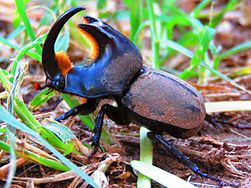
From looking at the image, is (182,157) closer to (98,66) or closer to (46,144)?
(98,66)

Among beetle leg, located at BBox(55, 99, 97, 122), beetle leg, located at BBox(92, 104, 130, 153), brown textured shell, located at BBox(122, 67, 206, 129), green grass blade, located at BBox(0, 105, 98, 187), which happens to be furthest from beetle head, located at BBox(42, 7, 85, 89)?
green grass blade, located at BBox(0, 105, 98, 187)

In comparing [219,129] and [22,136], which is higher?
[22,136]

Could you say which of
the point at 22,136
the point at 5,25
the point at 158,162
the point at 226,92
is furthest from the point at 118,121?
the point at 5,25

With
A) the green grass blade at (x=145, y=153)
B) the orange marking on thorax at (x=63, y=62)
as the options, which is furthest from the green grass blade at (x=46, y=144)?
the orange marking on thorax at (x=63, y=62)

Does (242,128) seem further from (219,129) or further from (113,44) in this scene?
(113,44)

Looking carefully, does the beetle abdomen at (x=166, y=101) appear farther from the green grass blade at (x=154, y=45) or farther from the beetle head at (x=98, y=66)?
the green grass blade at (x=154, y=45)

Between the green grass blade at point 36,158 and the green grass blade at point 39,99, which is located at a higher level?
the green grass blade at point 39,99
